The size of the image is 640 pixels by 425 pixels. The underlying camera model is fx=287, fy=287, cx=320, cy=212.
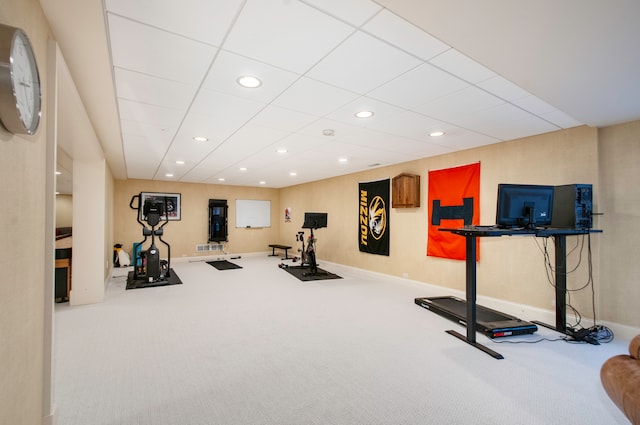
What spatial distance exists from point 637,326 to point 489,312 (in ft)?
4.70

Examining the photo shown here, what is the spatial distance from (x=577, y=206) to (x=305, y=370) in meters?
3.51

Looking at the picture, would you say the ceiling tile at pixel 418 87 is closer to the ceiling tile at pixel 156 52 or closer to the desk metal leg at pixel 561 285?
the ceiling tile at pixel 156 52

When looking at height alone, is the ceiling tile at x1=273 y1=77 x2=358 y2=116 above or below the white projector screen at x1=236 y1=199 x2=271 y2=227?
above

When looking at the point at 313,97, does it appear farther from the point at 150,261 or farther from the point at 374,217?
the point at 150,261

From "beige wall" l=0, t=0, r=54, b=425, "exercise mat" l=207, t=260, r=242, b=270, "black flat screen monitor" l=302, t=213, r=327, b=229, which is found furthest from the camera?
"exercise mat" l=207, t=260, r=242, b=270

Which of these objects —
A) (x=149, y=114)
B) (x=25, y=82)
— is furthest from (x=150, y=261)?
(x=25, y=82)

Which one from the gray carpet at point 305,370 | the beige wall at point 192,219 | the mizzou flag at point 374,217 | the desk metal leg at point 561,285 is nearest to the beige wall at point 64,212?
the beige wall at point 192,219

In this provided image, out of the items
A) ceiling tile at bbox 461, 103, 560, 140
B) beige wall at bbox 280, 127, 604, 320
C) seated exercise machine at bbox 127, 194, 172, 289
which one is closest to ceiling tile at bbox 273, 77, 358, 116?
ceiling tile at bbox 461, 103, 560, 140

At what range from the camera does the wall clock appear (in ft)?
3.07

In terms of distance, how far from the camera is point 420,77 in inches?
93.0

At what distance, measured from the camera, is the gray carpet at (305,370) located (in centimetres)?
203

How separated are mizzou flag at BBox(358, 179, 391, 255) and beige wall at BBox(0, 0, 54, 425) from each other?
18.3 feet

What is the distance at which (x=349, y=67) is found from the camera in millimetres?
2229

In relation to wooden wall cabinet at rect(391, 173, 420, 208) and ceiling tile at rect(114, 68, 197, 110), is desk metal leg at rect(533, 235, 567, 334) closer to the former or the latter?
wooden wall cabinet at rect(391, 173, 420, 208)
